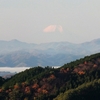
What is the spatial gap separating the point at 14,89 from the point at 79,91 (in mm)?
19761

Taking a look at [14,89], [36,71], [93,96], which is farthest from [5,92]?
[93,96]

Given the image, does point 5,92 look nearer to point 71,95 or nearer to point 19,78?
point 19,78

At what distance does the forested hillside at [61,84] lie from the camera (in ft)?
282

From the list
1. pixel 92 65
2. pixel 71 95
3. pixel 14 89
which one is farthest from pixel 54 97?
pixel 92 65

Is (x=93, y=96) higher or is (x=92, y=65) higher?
(x=92, y=65)

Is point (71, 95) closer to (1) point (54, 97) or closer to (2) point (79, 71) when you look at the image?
(1) point (54, 97)

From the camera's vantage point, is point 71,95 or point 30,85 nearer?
point 71,95

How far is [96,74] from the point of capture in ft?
327

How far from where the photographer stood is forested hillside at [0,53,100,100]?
8594 cm

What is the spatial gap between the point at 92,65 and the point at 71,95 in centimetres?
2490

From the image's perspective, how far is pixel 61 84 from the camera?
315 ft

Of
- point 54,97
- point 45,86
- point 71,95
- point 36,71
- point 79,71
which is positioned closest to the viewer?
point 71,95

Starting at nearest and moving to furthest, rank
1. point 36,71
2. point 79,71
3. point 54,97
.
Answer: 1. point 54,97
2. point 79,71
3. point 36,71

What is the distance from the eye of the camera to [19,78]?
10881cm
